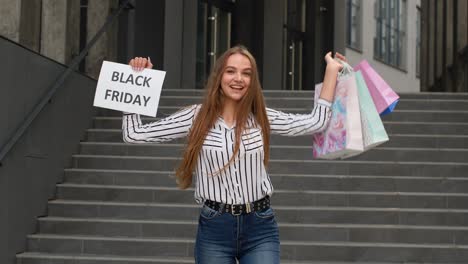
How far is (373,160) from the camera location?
873 cm

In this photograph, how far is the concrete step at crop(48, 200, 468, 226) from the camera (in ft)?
24.8

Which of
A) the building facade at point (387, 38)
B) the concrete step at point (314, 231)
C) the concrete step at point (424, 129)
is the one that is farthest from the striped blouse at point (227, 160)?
the building facade at point (387, 38)

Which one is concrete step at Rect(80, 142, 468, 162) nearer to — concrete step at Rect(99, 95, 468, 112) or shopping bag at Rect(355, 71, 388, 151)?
concrete step at Rect(99, 95, 468, 112)

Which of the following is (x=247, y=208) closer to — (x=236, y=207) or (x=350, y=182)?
(x=236, y=207)

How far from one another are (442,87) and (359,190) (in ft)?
43.5

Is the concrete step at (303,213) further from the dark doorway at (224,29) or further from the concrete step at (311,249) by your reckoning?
the dark doorway at (224,29)

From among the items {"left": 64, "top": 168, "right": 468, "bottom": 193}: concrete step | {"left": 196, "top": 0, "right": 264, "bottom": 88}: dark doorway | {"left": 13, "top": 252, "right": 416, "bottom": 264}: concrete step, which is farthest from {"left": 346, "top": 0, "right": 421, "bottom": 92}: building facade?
{"left": 13, "top": 252, "right": 416, "bottom": 264}: concrete step

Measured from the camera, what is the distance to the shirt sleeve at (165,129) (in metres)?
3.35

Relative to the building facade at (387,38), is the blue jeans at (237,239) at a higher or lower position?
lower

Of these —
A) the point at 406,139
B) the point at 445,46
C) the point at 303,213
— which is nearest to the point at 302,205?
the point at 303,213

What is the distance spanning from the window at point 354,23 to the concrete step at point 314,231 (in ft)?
88.7

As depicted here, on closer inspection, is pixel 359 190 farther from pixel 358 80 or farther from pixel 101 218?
pixel 358 80

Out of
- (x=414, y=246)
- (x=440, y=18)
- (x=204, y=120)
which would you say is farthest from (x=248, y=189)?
(x=440, y=18)

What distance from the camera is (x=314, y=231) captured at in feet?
23.9
